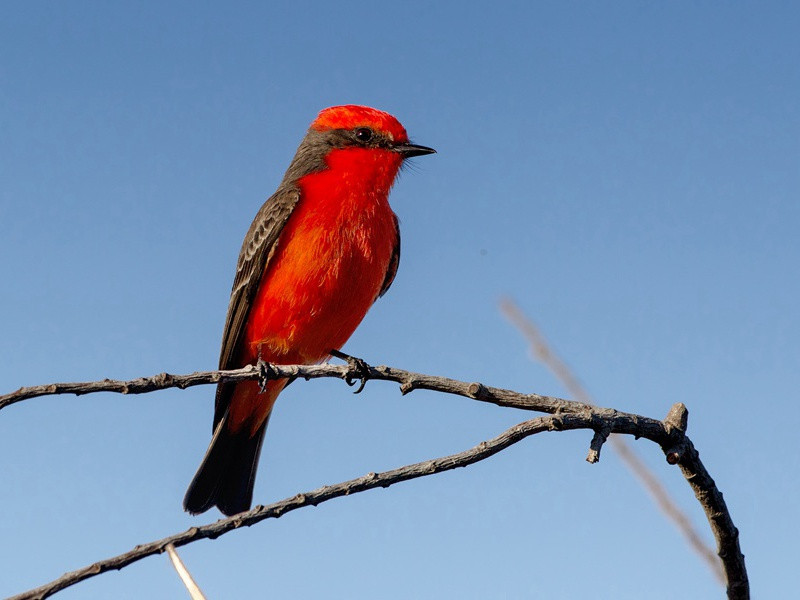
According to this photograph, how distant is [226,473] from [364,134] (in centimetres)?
298

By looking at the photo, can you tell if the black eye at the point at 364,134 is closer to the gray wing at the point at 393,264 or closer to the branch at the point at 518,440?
the gray wing at the point at 393,264

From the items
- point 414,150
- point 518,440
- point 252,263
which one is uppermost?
point 414,150

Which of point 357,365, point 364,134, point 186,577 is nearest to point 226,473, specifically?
point 357,365

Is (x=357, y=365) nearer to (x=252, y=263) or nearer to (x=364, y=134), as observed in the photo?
(x=252, y=263)

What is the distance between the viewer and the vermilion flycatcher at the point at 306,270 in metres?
6.09

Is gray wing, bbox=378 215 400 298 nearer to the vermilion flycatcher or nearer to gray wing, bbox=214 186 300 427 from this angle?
the vermilion flycatcher

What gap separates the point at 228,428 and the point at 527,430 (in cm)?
452

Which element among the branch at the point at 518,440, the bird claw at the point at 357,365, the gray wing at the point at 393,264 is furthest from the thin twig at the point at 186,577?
the gray wing at the point at 393,264

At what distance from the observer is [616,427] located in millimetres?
3055

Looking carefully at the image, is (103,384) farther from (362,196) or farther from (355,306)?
(362,196)

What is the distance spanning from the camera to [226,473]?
23.1 ft

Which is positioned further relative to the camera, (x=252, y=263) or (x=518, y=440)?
(x=252, y=263)

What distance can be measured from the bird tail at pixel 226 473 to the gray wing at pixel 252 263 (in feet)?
2.53

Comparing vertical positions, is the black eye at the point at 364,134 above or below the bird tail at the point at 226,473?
above
